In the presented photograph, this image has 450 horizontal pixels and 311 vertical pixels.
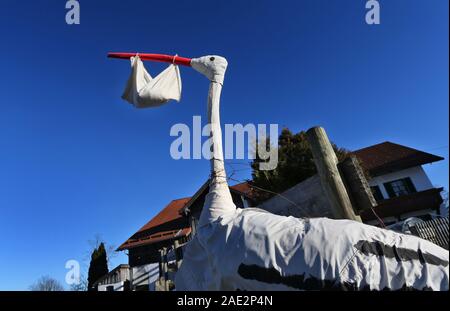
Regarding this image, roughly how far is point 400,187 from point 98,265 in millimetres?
23989

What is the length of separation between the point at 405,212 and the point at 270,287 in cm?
1593

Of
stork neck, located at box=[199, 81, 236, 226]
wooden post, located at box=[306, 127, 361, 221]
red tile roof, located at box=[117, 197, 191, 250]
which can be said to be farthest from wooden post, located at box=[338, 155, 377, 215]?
red tile roof, located at box=[117, 197, 191, 250]

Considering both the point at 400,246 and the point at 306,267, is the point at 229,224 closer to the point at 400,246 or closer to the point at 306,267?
the point at 306,267

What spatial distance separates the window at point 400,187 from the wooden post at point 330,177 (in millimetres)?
15839

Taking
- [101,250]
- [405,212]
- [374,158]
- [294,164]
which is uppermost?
[374,158]

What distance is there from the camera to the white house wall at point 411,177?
1578cm

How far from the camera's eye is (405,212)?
1489 centimetres

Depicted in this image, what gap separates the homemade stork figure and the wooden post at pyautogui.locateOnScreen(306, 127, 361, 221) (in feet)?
1.60

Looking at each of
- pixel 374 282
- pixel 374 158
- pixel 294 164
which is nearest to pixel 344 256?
pixel 374 282

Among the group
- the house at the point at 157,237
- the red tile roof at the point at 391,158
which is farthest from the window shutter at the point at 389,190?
the house at the point at 157,237

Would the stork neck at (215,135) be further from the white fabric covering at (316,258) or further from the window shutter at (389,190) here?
the window shutter at (389,190)

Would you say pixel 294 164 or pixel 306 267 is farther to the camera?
pixel 294 164
